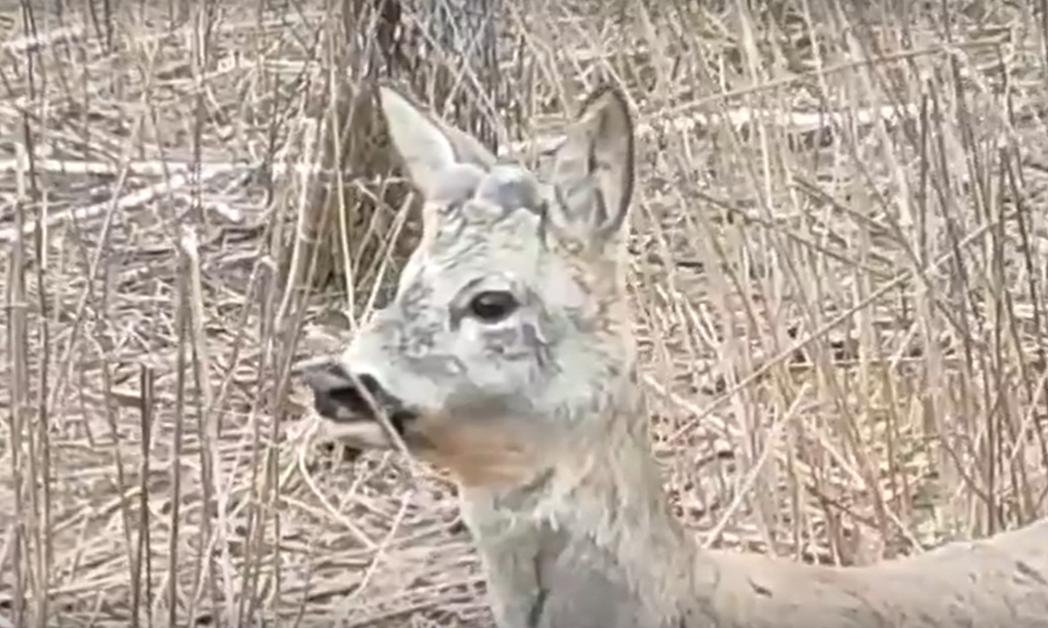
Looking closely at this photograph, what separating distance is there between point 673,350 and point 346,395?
1461 millimetres

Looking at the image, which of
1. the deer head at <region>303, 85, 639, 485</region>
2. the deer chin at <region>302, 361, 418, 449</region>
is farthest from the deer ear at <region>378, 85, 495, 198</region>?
the deer chin at <region>302, 361, 418, 449</region>

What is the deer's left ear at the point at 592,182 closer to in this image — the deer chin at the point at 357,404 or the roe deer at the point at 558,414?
the roe deer at the point at 558,414

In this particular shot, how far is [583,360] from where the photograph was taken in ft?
6.53

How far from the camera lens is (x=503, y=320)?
196 centimetres

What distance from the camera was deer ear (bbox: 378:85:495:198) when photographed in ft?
6.86

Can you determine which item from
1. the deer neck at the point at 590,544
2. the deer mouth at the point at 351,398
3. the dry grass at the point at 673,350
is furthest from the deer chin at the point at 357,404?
the dry grass at the point at 673,350

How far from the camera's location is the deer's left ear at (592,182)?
2.00 m

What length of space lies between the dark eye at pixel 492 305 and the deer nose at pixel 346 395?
0.13m

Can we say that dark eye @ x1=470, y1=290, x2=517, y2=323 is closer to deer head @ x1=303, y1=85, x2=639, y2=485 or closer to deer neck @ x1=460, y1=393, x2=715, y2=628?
deer head @ x1=303, y1=85, x2=639, y2=485

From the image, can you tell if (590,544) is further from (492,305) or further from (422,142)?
(422,142)

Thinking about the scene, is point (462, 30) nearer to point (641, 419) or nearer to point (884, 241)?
point (884, 241)

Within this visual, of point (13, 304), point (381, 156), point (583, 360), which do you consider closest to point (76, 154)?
point (381, 156)

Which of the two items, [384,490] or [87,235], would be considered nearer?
[384,490]

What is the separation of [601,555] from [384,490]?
3.92 feet
